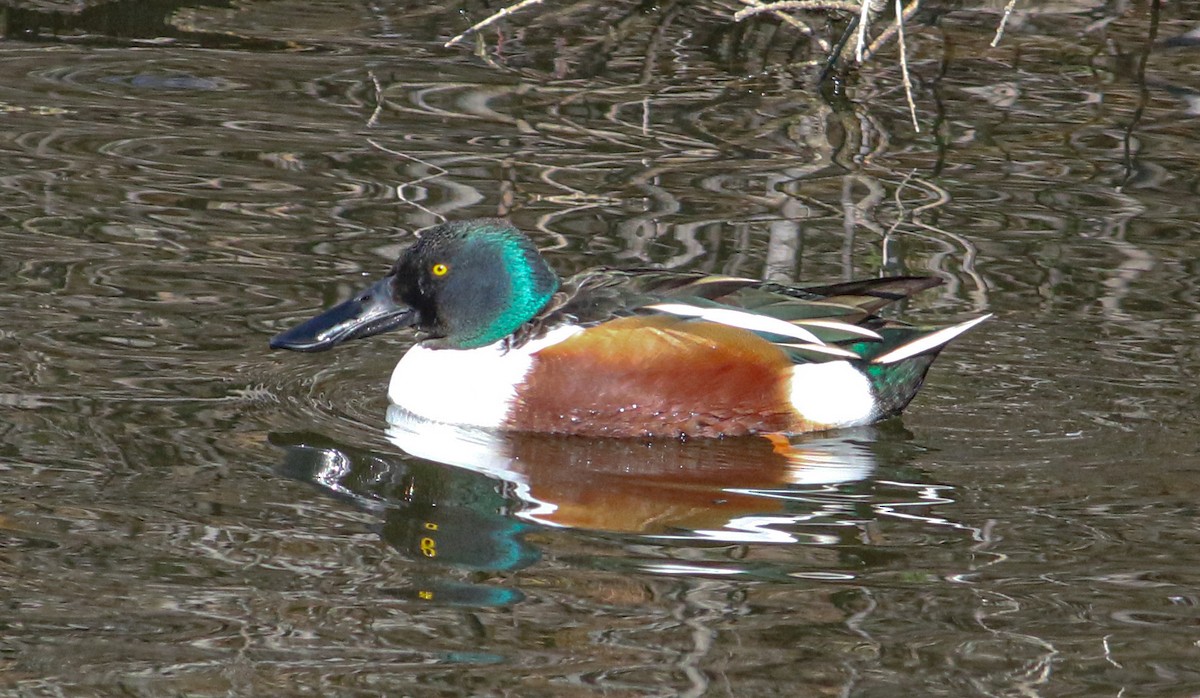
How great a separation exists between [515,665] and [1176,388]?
2.85 metres

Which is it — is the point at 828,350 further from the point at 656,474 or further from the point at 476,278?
the point at 476,278

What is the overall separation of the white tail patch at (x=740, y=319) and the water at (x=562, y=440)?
36 centimetres

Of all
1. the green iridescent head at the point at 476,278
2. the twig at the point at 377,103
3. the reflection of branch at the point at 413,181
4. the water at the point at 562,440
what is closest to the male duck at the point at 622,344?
the green iridescent head at the point at 476,278

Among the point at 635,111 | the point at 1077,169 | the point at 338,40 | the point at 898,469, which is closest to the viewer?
the point at 898,469

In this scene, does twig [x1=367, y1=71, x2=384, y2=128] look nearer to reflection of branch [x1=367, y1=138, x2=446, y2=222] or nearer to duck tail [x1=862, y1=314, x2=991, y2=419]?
reflection of branch [x1=367, y1=138, x2=446, y2=222]

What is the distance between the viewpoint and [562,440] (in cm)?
579

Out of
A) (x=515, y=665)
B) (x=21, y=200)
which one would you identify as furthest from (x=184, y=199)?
(x=515, y=665)

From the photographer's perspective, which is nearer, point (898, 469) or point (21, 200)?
point (898, 469)

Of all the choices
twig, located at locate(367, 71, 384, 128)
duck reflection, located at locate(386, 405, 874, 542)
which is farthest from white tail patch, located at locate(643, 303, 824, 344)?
twig, located at locate(367, 71, 384, 128)

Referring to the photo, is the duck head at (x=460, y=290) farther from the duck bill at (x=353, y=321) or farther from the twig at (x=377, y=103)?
the twig at (x=377, y=103)

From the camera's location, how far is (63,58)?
9922mm

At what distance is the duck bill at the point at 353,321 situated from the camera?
19.5 feet

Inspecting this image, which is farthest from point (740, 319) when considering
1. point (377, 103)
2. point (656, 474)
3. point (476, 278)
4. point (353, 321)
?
point (377, 103)

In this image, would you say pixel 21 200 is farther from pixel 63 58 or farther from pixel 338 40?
pixel 338 40
